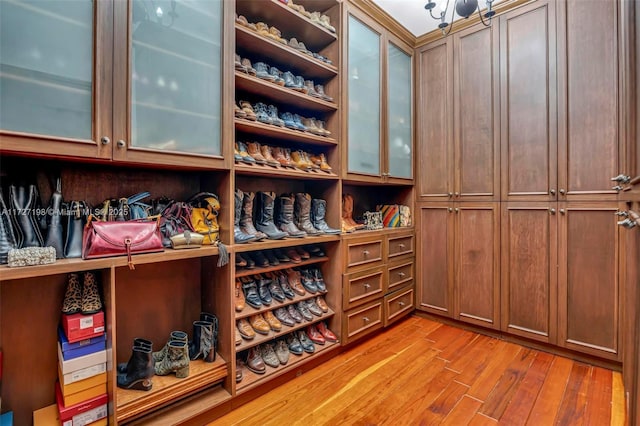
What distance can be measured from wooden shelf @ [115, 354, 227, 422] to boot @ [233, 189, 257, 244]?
65 cm

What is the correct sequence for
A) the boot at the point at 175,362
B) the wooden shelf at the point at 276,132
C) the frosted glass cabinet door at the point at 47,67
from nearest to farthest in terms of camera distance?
the frosted glass cabinet door at the point at 47,67, the boot at the point at 175,362, the wooden shelf at the point at 276,132

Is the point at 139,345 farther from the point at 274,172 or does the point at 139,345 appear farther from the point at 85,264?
the point at 274,172

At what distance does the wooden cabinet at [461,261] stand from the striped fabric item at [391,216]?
227 millimetres

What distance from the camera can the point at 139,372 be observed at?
1.38 meters

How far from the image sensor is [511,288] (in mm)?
2373

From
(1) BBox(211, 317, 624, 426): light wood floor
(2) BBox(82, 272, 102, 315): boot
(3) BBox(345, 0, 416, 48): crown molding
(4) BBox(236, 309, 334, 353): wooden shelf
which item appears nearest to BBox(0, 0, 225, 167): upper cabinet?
(2) BBox(82, 272, 102, 315): boot

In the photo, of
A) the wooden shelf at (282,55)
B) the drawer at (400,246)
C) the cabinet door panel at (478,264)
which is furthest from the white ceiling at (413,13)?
the drawer at (400,246)

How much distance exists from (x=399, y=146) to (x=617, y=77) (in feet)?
4.71

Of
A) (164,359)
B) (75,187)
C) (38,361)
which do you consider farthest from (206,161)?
(38,361)

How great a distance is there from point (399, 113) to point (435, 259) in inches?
53.1

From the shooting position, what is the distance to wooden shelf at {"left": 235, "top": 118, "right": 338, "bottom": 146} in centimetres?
171

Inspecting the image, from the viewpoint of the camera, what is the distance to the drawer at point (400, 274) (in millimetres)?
2590

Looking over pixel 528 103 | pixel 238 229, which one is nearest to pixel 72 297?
pixel 238 229

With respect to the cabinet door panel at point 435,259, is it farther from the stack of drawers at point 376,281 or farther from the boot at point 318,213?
the boot at point 318,213
